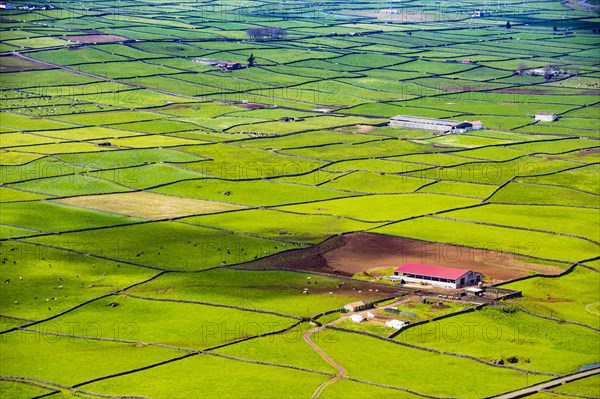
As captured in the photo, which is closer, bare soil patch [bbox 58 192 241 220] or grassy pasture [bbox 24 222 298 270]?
grassy pasture [bbox 24 222 298 270]

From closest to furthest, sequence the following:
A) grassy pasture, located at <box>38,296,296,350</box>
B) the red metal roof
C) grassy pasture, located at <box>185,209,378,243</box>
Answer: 1. grassy pasture, located at <box>38,296,296,350</box>
2. the red metal roof
3. grassy pasture, located at <box>185,209,378,243</box>

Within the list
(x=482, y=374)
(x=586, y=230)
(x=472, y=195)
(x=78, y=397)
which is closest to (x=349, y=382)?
(x=482, y=374)

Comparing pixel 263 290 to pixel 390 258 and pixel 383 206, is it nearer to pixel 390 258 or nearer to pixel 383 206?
pixel 390 258

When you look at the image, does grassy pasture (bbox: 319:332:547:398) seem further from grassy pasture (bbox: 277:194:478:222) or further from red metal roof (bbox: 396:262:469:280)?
grassy pasture (bbox: 277:194:478:222)

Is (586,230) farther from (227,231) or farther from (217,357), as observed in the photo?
(217,357)

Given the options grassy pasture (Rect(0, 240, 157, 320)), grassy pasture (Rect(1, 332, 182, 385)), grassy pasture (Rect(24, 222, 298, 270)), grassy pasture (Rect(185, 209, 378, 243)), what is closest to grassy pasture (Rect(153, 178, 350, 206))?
grassy pasture (Rect(185, 209, 378, 243))

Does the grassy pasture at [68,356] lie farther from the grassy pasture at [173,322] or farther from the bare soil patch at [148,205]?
the bare soil patch at [148,205]

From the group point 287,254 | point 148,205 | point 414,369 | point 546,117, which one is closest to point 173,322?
point 414,369
